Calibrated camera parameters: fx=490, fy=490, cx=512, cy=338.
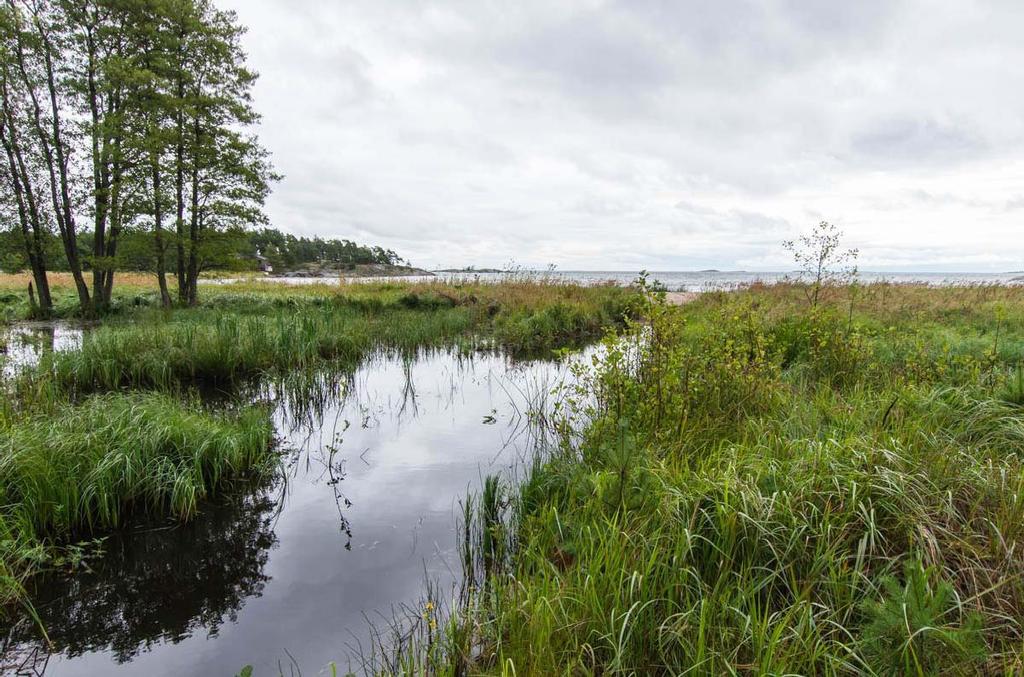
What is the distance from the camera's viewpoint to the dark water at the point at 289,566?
2717mm

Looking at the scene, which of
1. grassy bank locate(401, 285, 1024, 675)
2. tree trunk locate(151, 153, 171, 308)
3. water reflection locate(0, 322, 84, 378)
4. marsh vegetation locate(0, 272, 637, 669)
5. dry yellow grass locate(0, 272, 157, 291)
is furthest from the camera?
dry yellow grass locate(0, 272, 157, 291)

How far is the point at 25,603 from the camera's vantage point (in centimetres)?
287

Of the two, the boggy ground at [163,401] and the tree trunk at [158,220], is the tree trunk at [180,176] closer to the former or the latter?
the tree trunk at [158,220]

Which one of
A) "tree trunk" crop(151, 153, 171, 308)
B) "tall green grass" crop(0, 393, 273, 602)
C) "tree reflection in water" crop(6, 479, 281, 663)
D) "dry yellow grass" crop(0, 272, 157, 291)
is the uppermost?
"tree trunk" crop(151, 153, 171, 308)

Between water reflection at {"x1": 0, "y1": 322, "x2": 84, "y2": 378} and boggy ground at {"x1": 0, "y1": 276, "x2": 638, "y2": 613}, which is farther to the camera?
water reflection at {"x1": 0, "y1": 322, "x2": 84, "y2": 378}

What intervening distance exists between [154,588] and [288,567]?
79 cm

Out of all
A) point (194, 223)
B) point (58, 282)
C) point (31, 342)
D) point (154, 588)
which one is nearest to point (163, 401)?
point (154, 588)

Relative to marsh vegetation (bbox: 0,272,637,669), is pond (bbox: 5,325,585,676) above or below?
below

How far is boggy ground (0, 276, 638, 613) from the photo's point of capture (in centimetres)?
353

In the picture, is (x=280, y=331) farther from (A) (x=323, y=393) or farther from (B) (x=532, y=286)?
(B) (x=532, y=286)

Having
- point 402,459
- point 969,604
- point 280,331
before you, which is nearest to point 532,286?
point 280,331

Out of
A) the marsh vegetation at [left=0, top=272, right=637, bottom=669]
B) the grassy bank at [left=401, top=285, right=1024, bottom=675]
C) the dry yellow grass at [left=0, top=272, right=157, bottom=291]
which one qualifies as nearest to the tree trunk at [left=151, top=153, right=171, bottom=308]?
the marsh vegetation at [left=0, top=272, right=637, bottom=669]

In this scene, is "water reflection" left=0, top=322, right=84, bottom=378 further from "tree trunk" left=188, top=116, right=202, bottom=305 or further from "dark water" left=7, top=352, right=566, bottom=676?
"dark water" left=7, top=352, right=566, bottom=676

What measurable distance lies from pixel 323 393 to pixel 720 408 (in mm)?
5806
